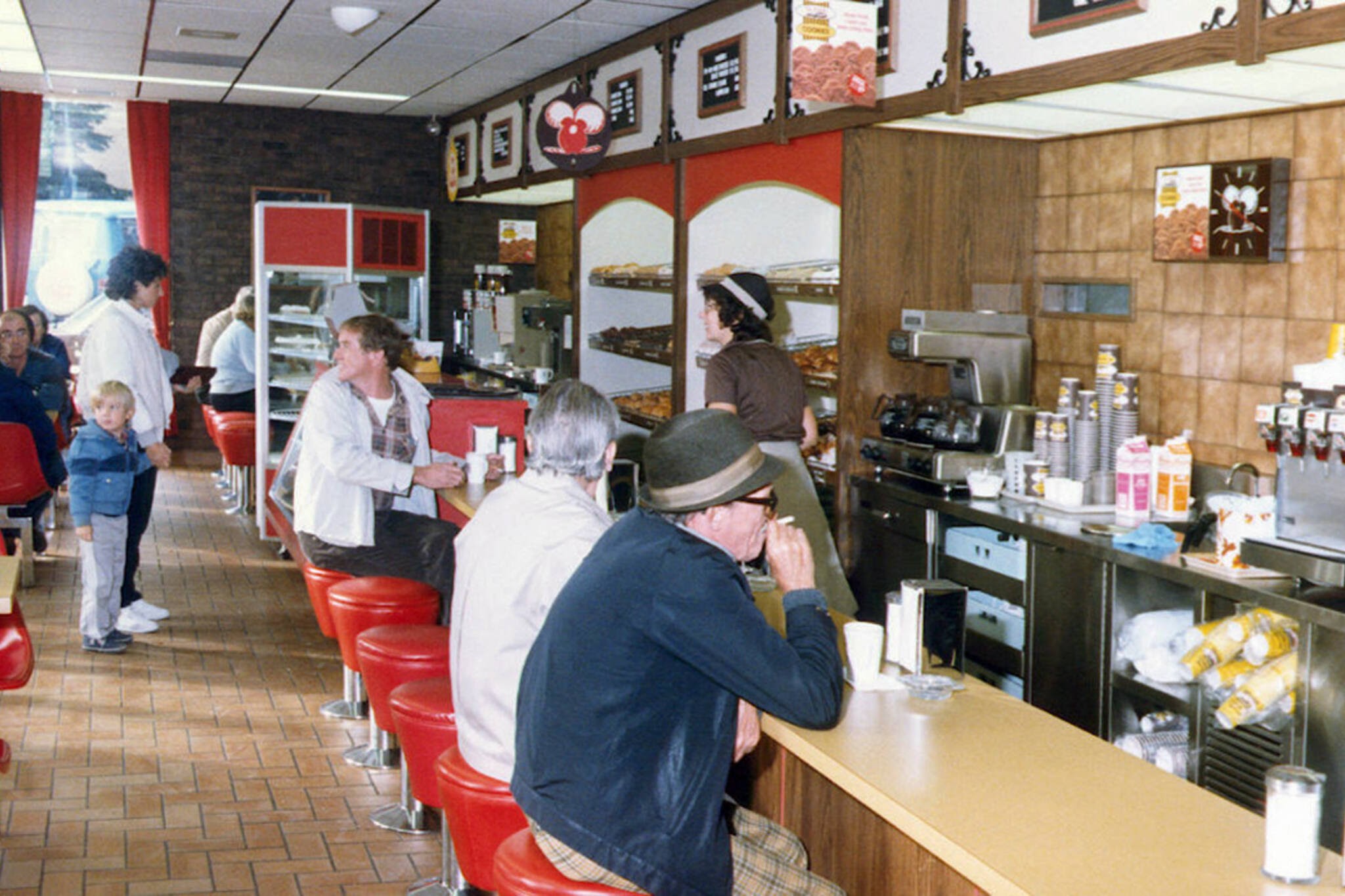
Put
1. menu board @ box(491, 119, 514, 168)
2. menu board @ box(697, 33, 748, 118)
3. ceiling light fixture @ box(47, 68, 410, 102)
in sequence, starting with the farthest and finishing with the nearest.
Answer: ceiling light fixture @ box(47, 68, 410, 102) → menu board @ box(491, 119, 514, 168) → menu board @ box(697, 33, 748, 118)

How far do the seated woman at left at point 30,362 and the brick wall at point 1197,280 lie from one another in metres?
5.61

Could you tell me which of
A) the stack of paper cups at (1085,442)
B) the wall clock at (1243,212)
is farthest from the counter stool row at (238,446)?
the wall clock at (1243,212)

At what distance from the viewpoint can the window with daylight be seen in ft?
39.8

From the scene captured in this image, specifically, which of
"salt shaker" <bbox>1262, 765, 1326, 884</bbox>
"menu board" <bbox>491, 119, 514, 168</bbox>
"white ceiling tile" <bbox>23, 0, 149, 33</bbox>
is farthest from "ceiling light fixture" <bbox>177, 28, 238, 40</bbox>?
"salt shaker" <bbox>1262, 765, 1326, 884</bbox>

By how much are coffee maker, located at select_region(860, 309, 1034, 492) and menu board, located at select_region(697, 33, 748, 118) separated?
166 cm

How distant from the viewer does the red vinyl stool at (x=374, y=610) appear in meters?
4.64

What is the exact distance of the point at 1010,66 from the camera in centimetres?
460

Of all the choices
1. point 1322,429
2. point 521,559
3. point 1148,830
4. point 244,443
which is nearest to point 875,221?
point 1322,429

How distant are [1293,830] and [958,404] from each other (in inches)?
134

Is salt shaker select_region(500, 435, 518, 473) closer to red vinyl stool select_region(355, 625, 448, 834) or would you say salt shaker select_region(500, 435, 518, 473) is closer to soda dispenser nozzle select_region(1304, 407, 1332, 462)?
red vinyl stool select_region(355, 625, 448, 834)

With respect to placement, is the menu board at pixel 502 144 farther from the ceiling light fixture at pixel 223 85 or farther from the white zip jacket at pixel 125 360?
the white zip jacket at pixel 125 360

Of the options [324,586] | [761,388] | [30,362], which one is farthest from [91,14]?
[761,388]

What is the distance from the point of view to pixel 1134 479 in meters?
4.58

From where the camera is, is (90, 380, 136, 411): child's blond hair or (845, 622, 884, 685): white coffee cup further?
(90, 380, 136, 411): child's blond hair
